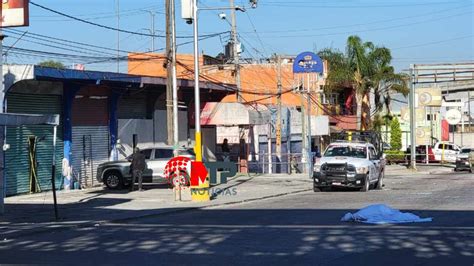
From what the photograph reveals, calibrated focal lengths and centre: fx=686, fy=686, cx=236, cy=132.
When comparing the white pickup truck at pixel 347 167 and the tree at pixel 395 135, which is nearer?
the white pickup truck at pixel 347 167

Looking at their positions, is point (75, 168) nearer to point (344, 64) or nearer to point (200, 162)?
point (200, 162)

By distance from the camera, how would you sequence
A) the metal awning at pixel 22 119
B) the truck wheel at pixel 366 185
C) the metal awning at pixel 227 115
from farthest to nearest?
the metal awning at pixel 227 115 → the truck wheel at pixel 366 185 → the metal awning at pixel 22 119

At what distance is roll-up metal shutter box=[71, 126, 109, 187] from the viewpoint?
28.1 m

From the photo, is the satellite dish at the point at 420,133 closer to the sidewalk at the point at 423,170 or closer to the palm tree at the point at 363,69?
the palm tree at the point at 363,69

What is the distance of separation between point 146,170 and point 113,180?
1.39m

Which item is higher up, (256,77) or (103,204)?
(256,77)

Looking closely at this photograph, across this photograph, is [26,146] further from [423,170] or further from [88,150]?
[423,170]

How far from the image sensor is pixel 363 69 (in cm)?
5822

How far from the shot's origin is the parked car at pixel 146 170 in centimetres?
2745

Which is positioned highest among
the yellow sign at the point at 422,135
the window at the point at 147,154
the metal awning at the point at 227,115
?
the metal awning at the point at 227,115

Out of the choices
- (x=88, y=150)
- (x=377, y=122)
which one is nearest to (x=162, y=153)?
(x=88, y=150)

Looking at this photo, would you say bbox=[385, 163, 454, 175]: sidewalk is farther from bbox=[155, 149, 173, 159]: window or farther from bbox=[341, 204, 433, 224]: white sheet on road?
bbox=[341, 204, 433, 224]: white sheet on road

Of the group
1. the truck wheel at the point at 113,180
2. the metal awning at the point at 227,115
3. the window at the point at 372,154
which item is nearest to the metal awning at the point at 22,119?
the truck wheel at the point at 113,180

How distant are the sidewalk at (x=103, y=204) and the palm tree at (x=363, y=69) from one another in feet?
91.4
